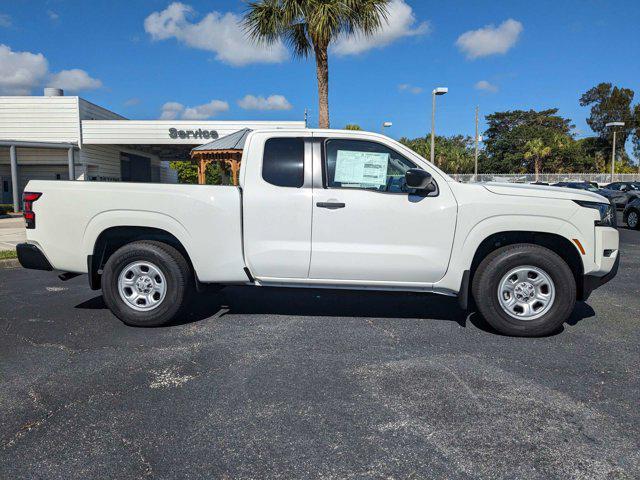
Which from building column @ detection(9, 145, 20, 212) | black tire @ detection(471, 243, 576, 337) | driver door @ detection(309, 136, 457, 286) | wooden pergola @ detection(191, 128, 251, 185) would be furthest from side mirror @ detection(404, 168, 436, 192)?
building column @ detection(9, 145, 20, 212)

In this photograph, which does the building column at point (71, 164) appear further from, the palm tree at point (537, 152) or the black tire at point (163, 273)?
the palm tree at point (537, 152)

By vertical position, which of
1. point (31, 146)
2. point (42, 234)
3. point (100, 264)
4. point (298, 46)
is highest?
point (298, 46)

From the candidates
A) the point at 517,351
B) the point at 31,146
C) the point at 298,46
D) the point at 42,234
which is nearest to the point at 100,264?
the point at 42,234

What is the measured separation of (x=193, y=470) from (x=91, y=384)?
146 centimetres

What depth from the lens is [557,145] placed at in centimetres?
6203

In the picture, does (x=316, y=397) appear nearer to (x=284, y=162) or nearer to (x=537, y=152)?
(x=284, y=162)

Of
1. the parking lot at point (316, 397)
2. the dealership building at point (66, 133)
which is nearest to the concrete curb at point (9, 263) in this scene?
the parking lot at point (316, 397)

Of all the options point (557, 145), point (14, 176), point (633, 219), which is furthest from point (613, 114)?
point (14, 176)

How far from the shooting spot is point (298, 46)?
49.8 ft

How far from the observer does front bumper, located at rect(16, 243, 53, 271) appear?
196 inches

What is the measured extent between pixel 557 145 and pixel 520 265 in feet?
213

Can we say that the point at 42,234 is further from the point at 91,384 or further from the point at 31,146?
the point at 31,146

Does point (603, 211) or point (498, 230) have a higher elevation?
point (603, 211)

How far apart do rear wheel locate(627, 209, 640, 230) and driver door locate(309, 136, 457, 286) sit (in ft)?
45.6
